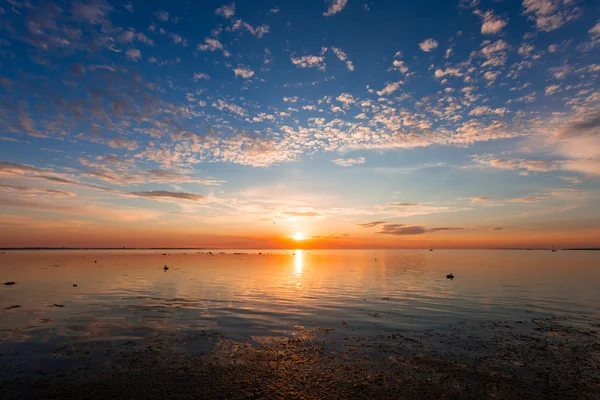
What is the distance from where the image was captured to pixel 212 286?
57031 mm

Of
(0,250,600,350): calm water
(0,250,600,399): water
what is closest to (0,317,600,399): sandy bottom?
(0,250,600,399): water

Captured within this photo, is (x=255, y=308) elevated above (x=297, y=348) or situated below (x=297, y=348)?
above

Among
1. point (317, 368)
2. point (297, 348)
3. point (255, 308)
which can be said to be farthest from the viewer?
point (255, 308)

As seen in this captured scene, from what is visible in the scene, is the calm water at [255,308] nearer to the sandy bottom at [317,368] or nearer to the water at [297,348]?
the water at [297,348]

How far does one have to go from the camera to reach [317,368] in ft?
61.0

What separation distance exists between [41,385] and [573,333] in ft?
125

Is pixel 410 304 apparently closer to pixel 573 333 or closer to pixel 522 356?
pixel 573 333

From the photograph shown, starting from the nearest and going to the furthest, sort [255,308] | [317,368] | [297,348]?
[317,368] → [297,348] → [255,308]

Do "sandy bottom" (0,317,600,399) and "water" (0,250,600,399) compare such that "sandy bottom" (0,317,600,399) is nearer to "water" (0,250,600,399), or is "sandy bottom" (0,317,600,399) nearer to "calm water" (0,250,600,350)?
"water" (0,250,600,399)

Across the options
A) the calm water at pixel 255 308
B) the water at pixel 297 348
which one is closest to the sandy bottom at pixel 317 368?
the water at pixel 297 348

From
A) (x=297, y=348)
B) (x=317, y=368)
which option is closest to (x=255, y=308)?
(x=297, y=348)

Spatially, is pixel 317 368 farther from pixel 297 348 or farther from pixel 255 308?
pixel 255 308

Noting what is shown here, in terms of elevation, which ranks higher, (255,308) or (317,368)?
(255,308)

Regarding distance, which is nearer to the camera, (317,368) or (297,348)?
(317,368)
